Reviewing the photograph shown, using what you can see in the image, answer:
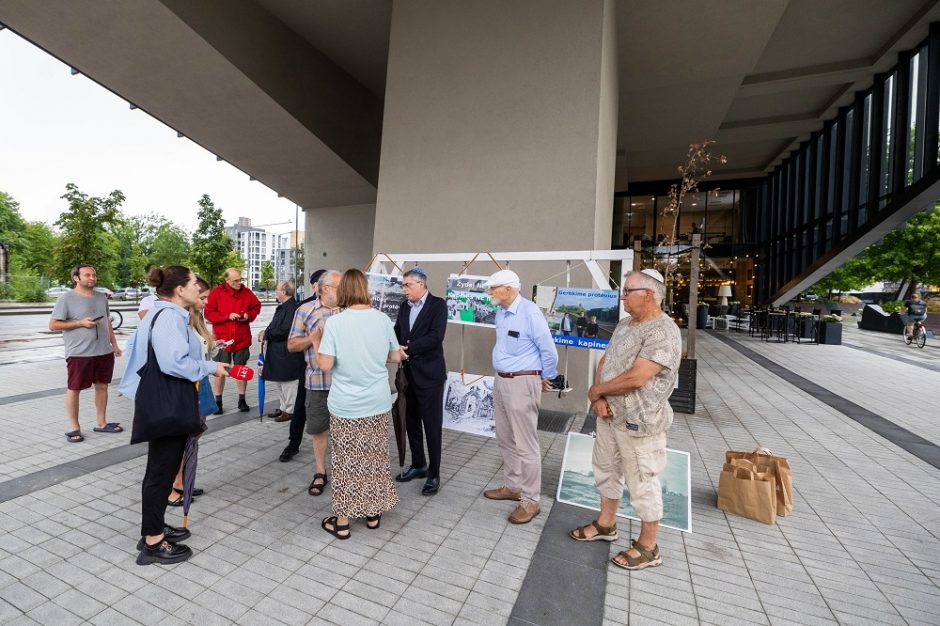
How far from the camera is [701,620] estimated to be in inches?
83.5

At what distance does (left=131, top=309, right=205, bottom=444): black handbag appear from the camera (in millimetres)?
2311

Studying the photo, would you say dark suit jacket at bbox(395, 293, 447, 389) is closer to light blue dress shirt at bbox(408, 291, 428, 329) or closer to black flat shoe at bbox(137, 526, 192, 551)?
light blue dress shirt at bbox(408, 291, 428, 329)

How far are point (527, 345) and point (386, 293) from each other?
7.98ft

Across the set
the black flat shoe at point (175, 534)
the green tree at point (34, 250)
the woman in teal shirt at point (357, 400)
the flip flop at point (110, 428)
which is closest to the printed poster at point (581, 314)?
the woman in teal shirt at point (357, 400)

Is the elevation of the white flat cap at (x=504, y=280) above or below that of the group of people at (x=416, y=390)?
above

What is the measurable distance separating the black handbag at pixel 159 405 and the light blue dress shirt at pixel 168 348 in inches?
1.7

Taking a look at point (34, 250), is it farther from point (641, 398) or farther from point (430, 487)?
point (641, 398)

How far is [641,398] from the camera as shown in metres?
2.41

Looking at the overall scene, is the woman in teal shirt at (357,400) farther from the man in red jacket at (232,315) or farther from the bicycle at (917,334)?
the bicycle at (917,334)

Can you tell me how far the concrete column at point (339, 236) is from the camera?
13586 millimetres

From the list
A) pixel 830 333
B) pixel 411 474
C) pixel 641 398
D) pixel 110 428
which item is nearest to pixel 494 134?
pixel 411 474

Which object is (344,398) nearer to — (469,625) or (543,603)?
(469,625)

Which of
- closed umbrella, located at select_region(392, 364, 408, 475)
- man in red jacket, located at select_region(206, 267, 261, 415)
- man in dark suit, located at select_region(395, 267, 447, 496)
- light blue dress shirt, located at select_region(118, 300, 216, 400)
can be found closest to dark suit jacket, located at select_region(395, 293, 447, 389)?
man in dark suit, located at select_region(395, 267, 447, 496)

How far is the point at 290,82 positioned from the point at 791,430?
1072cm
